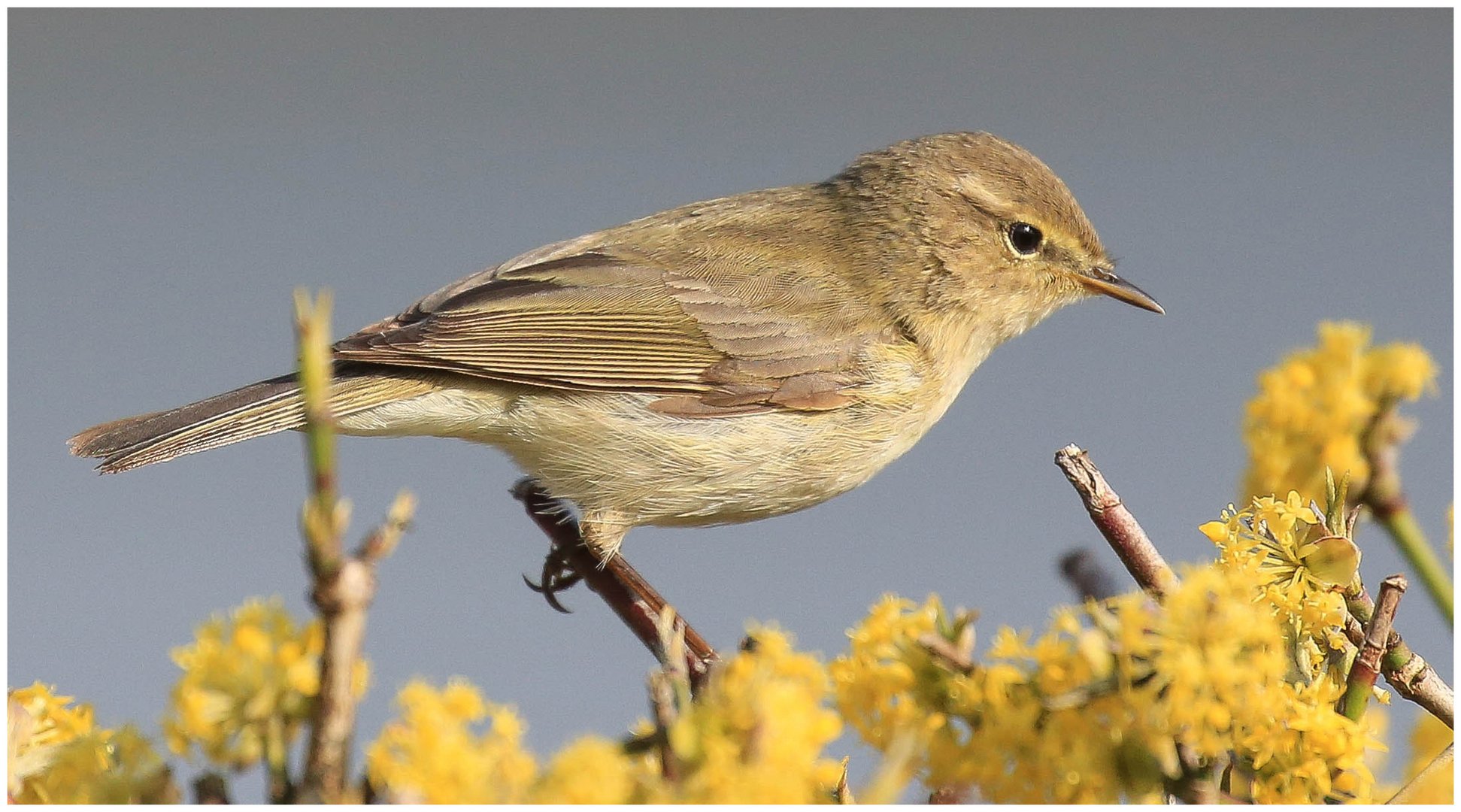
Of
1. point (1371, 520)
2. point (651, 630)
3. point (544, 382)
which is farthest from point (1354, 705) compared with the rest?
point (544, 382)

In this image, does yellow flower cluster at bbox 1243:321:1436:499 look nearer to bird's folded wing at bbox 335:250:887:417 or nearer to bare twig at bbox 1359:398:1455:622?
bare twig at bbox 1359:398:1455:622

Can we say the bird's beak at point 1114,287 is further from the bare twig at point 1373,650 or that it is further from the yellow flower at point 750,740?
the yellow flower at point 750,740

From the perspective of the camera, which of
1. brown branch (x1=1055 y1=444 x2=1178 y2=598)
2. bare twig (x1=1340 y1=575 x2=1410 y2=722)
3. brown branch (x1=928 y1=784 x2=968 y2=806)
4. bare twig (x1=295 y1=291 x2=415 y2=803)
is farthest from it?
brown branch (x1=1055 y1=444 x2=1178 y2=598)

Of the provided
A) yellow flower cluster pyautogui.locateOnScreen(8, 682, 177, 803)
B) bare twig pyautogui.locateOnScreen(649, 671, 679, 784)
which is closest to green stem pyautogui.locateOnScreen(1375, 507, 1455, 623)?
bare twig pyautogui.locateOnScreen(649, 671, 679, 784)

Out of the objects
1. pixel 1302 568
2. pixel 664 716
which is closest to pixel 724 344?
pixel 1302 568

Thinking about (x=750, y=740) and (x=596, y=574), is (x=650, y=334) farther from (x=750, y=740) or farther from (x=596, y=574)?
(x=750, y=740)

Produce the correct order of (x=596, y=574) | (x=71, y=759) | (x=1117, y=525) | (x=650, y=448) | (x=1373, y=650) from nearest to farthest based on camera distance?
(x=71, y=759) < (x=1373, y=650) < (x=1117, y=525) < (x=596, y=574) < (x=650, y=448)
